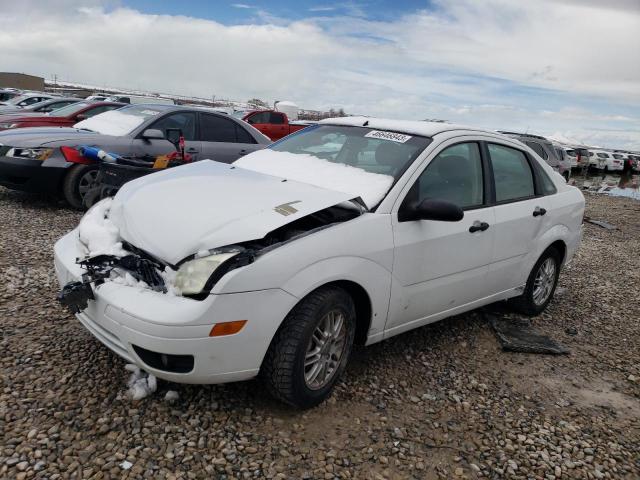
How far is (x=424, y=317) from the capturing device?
11.6 feet

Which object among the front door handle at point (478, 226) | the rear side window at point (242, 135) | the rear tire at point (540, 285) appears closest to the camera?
the front door handle at point (478, 226)

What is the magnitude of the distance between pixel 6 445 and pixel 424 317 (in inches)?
98.3

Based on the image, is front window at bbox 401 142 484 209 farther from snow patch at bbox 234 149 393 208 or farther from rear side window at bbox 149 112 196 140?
rear side window at bbox 149 112 196 140

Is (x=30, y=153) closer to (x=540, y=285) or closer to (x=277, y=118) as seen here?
(x=540, y=285)

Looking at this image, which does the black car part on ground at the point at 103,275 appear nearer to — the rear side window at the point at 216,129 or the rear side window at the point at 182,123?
the rear side window at the point at 182,123

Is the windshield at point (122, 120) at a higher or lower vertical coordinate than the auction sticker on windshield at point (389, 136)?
lower

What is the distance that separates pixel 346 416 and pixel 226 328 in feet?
3.19

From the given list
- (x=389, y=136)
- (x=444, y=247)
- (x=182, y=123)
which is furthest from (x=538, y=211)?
(x=182, y=123)

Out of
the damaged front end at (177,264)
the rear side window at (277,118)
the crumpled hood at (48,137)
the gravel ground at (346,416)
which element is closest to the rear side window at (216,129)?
the crumpled hood at (48,137)

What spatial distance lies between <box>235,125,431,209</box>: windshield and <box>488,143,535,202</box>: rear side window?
0.81 metres

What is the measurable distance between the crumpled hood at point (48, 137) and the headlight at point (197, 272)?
16.4 feet

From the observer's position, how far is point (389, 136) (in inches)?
149

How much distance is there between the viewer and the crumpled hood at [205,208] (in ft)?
8.60

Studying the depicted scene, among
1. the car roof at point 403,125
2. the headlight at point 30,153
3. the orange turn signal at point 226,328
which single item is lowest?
the orange turn signal at point 226,328
